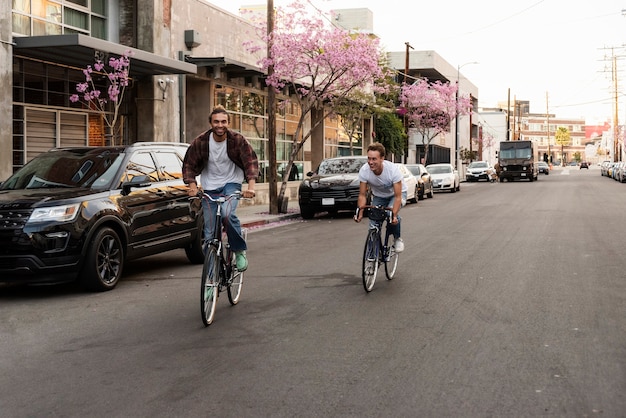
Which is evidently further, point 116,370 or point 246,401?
point 116,370

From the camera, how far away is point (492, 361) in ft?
18.0

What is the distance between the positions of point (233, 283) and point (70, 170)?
10.7 feet

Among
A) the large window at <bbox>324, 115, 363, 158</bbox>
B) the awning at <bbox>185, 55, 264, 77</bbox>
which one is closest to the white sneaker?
the awning at <bbox>185, 55, 264, 77</bbox>

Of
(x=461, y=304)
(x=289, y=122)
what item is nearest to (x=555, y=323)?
(x=461, y=304)

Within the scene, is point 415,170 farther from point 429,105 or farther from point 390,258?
point 390,258

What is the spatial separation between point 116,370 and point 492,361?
9.02 feet

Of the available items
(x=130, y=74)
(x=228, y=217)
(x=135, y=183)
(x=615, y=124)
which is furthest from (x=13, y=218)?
(x=615, y=124)

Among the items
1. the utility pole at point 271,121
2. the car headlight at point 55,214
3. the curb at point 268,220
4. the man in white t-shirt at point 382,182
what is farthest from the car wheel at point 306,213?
the car headlight at point 55,214

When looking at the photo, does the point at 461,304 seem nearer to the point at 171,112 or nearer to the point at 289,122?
the point at 171,112

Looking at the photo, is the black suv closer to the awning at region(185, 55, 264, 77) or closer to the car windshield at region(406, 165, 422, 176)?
the awning at region(185, 55, 264, 77)

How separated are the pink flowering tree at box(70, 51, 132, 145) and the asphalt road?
5790mm

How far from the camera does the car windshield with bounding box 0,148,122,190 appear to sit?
9.32m

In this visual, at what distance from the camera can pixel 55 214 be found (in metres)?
8.27

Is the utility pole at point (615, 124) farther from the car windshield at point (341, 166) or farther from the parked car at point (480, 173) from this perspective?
the car windshield at point (341, 166)
